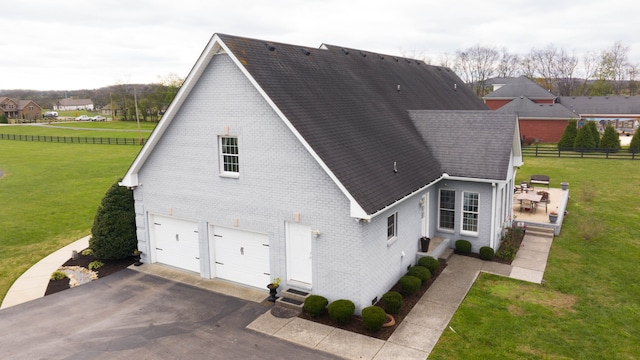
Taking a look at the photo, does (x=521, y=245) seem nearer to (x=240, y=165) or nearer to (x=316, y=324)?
(x=316, y=324)

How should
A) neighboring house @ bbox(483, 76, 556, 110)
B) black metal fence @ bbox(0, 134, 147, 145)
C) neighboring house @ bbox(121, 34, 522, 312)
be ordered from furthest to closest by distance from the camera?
neighboring house @ bbox(483, 76, 556, 110)
black metal fence @ bbox(0, 134, 147, 145)
neighboring house @ bbox(121, 34, 522, 312)

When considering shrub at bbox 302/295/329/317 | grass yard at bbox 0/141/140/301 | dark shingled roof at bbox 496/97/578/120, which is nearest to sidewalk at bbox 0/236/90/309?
grass yard at bbox 0/141/140/301

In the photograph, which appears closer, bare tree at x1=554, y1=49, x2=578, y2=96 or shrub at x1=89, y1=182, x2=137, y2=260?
shrub at x1=89, y1=182, x2=137, y2=260

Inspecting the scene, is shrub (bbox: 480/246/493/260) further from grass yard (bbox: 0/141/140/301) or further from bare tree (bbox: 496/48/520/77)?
bare tree (bbox: 496/48/520/77)

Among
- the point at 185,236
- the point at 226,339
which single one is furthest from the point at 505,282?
the point at 185,236

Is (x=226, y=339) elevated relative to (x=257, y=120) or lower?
lower

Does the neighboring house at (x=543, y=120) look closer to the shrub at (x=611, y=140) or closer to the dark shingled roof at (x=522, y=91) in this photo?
the shrub at (x=611, y=140)
